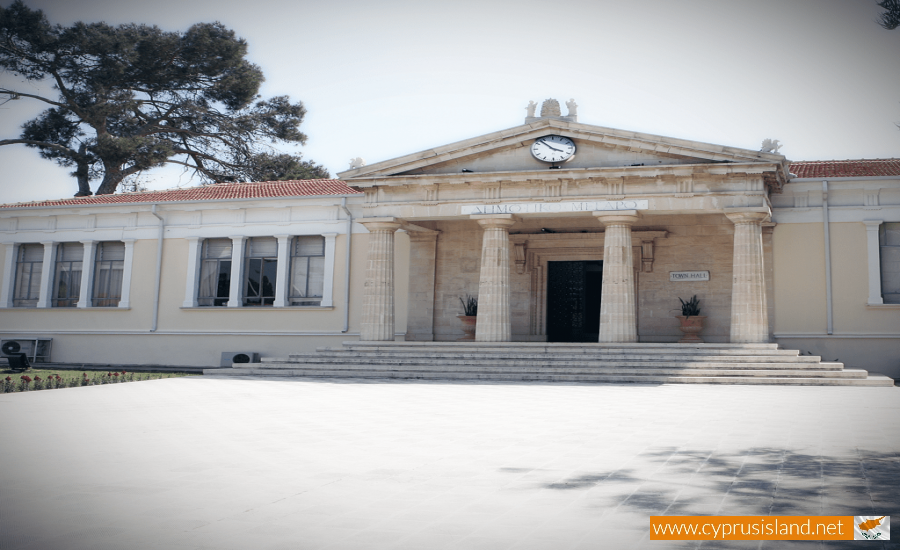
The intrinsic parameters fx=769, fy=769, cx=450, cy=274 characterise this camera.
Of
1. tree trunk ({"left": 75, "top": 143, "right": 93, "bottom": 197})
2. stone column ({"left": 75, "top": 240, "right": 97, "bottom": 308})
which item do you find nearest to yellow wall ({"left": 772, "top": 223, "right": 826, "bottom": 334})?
stone column ({"left": 75, "top": 240, "right": 97, "bottom": 308})

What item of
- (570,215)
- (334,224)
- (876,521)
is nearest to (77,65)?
(334,224)

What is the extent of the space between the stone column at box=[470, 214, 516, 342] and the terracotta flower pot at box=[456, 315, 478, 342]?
2959 millimetres

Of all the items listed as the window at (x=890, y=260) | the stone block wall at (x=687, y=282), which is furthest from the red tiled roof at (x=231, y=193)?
the window at (x=890, y=260)

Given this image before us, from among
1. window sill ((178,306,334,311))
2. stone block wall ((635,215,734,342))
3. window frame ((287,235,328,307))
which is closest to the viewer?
stone block wall ((635,215,734,342))

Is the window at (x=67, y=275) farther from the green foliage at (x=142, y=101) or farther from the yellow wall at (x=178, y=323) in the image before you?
the green foliage at (x=142, y=101)

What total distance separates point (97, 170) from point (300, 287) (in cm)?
1918

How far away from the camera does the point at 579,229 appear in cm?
2719

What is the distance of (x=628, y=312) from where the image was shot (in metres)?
22.7

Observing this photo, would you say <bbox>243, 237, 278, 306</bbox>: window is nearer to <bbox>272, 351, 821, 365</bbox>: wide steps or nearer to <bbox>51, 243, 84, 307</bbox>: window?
<bbox>272, 351, 821, 365</bbox>: wide steps

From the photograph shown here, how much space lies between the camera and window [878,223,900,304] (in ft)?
77.5

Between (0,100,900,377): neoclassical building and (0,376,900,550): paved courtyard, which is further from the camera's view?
(0,100,900,377): neoclassical building

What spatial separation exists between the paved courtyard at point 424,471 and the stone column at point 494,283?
9.72 metres

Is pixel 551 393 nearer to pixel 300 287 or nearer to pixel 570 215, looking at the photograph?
pixel 570 215

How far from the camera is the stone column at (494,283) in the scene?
77.6 feet
